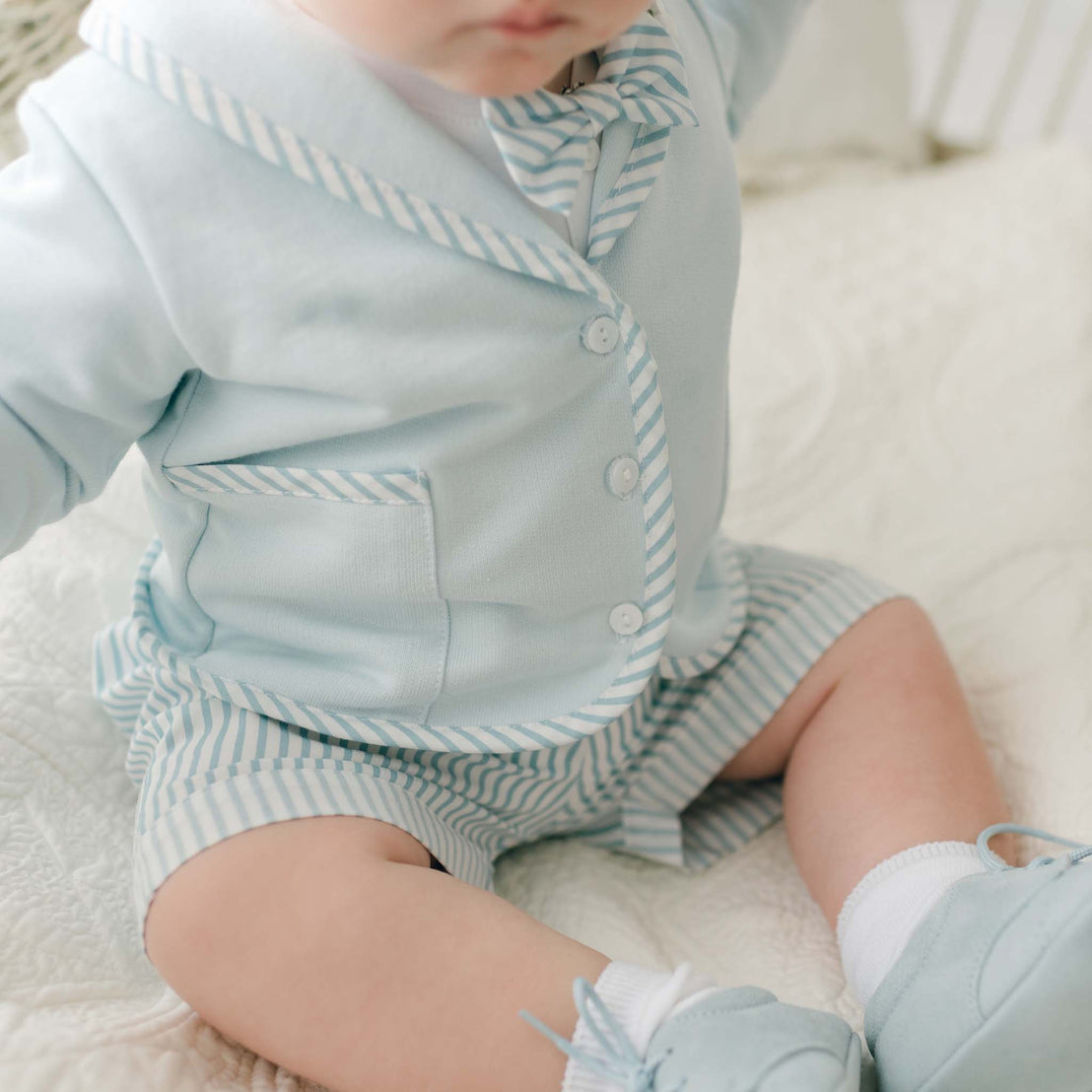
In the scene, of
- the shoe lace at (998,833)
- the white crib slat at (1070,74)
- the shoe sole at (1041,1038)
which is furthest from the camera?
the white crib slat at (1070,74)

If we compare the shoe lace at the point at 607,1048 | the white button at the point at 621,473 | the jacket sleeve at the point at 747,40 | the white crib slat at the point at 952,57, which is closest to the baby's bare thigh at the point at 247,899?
the shoe lace at the point at 607,1048

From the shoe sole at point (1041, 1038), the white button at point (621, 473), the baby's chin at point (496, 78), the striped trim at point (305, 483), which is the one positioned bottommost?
the shoe sole at point (1041, 1038)

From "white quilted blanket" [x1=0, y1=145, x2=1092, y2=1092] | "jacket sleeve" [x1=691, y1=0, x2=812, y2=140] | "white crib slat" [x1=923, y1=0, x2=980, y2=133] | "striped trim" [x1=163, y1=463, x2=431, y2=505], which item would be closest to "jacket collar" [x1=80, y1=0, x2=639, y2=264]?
"striped trim" [x1=163, y1=463, x2=431, y2=505]

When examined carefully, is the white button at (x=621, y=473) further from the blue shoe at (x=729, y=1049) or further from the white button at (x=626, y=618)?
the blue shoe at (x=729, y=1049)

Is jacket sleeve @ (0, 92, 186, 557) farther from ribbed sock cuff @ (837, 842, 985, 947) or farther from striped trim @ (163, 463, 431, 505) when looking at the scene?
ribbed sock cuff @ (837, 842, 985, 947)

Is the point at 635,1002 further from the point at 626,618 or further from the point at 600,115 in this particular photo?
the point at 600,115

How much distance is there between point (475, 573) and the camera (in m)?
0.65

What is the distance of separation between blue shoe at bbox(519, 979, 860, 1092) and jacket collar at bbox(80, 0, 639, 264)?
385 mm

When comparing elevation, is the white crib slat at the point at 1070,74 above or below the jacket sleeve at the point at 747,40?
below

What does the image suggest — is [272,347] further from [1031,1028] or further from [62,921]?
[1031,1028]

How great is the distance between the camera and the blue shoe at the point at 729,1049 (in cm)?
53

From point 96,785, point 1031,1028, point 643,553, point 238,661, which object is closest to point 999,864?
point 1031,1028

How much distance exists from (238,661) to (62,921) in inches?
6.5

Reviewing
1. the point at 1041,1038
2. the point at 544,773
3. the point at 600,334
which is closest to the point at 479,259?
the point at 600,334
